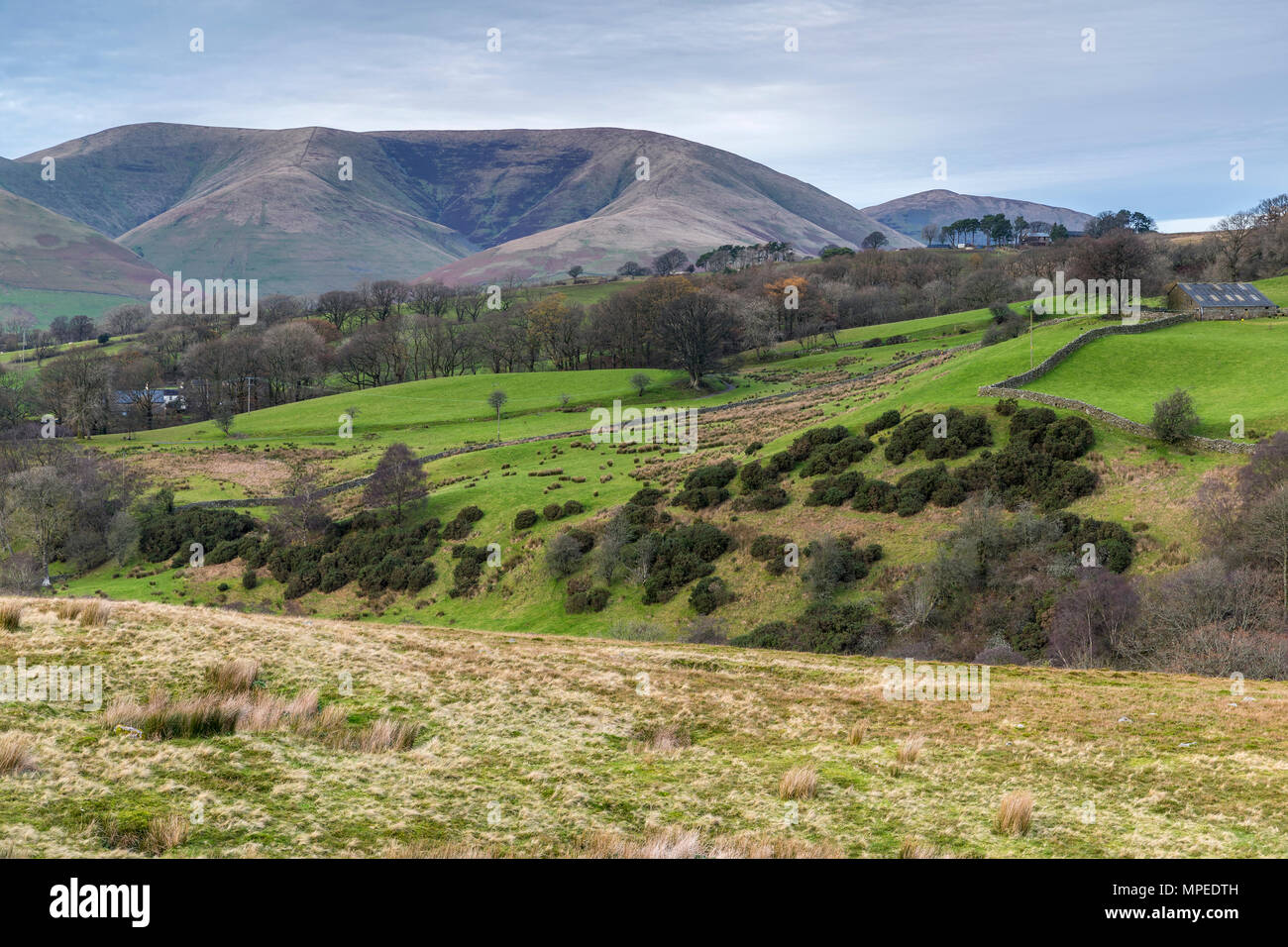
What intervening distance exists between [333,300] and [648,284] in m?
76.8

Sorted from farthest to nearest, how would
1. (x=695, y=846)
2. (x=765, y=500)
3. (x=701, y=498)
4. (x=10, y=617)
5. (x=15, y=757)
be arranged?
(x=701, y=498), (x=765, y=500), (x=10, y=617), (x=15, y=757), (x=695, y=846)

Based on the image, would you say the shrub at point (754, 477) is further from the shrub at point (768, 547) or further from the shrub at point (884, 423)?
the shrub at point (884, 423)

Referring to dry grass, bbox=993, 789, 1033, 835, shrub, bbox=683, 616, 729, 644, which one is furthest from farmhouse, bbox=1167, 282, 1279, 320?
dry grass, bbox=993, 789, 1033, 835

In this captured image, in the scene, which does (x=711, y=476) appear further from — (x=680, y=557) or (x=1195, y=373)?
(x=1195, y=373)

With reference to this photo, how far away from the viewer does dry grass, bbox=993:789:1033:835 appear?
9.39m

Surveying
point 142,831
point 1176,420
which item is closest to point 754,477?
point 1176,420

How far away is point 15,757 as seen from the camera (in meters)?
8.36

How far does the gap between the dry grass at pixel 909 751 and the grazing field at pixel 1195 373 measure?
42.8 meters

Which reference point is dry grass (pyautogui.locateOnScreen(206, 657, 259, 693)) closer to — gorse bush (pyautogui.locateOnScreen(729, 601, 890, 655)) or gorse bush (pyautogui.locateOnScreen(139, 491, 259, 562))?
gorse bush (pyautogui.locateOnScreen(729, 601, 890, 655))

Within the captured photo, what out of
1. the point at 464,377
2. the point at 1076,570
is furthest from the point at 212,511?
the point at 1076,570

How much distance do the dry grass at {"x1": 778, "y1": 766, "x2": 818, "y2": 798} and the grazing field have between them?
46.4 metres

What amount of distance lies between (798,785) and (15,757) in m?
9.20

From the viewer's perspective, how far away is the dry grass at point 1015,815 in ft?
30.8
